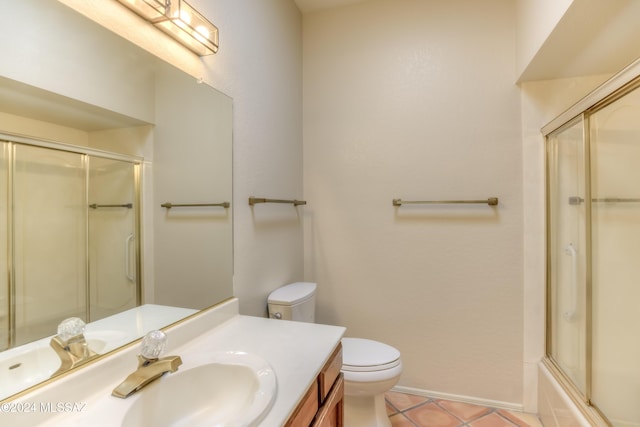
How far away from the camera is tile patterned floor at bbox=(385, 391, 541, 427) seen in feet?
5.87

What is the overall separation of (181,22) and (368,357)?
1702mm

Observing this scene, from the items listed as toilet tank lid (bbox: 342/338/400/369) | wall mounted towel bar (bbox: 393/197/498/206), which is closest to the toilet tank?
toilet tank lid (bbox: 342/338/400/369)

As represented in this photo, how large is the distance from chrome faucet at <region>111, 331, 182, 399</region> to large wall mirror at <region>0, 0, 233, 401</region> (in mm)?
115

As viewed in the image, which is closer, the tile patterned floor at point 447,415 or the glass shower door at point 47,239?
the glass shower door at point 47,239

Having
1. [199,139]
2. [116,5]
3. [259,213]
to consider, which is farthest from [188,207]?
[116,5]

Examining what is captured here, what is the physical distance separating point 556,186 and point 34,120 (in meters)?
2.35

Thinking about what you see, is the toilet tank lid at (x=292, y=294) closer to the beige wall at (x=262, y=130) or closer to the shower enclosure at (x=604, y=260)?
the beige wall at (x=262, y=130)

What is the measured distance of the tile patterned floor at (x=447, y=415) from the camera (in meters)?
1.79

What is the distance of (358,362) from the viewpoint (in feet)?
5.17

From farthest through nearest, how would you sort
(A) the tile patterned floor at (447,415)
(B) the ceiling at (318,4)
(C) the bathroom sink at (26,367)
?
1. (B) the ceiling at (318,4)
2. (A) the tile patterned floor at (447,415)
3. (C) the bathroom sink at (26,367)

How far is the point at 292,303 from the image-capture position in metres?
1.68

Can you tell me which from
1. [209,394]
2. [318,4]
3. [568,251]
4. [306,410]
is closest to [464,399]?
[568,251]

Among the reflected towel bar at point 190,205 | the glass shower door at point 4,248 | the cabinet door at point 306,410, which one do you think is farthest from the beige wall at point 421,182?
the glass shower door at point 4,248

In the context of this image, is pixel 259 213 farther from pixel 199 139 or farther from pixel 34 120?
pixel 34 120
